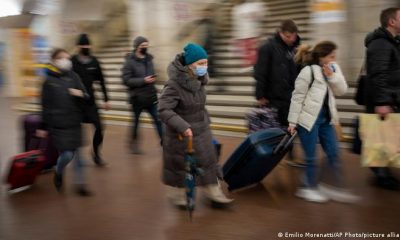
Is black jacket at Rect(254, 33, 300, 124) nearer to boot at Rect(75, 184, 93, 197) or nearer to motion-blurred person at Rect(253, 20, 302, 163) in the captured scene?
motion-blurred person at Rect(253, 20, 302, 163)

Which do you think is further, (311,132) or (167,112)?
(311,132)

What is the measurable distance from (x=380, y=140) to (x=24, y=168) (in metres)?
3.90

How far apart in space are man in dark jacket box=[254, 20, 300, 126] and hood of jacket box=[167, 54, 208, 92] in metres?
1.26

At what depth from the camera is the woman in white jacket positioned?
426 cm

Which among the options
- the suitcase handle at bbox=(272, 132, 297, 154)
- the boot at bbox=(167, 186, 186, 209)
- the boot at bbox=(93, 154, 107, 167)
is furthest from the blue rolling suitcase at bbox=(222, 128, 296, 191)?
the boot at bbox=(93, 154, 107, 167)

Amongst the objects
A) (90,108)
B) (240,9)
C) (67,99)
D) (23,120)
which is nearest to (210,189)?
(67,99)

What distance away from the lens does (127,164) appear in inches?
254

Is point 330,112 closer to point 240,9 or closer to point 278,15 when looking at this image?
point 240,9

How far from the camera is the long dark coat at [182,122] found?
409cm

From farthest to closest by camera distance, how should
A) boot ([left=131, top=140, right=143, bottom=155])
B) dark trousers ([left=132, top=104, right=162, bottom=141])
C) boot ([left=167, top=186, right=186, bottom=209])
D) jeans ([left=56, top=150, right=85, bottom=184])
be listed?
boot ([left=131, top=140, right=143, bottom=155]), dark trousers ([left=132, top=104, right=162, bottom=141]), jeans ([left=56, top=150, right=85, bottom=184]), boot ([left=167, top=186, right=186, bottom=209])

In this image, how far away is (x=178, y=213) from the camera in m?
4.41

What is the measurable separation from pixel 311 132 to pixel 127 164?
299 centimetres

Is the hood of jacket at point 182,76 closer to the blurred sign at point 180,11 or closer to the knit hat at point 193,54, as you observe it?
the knit hat at point 193,54

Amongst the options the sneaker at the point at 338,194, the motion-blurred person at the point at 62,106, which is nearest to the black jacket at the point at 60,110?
the motion-blurred person at the point at 62,106
